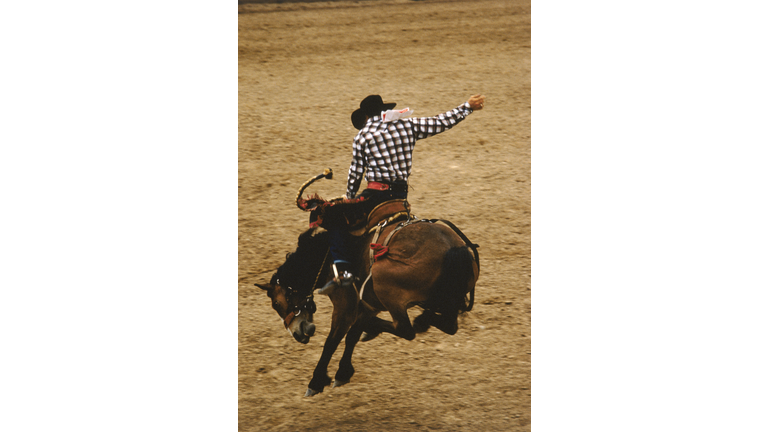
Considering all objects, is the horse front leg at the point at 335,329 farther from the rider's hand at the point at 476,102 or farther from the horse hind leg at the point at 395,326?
the rider's hand at the point at 476,102

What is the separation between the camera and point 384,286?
4.82m

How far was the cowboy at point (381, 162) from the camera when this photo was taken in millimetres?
5164

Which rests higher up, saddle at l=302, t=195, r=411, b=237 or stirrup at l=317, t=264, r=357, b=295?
saddle at l=302, t=195, r=411, b=237

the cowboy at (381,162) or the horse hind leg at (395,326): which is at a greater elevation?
the cowboy at (381,162)

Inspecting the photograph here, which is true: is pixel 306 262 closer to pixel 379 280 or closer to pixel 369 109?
pixel 379 280

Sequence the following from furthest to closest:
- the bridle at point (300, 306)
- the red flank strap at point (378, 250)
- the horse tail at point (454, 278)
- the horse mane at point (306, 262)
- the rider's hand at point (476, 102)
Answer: the bridle at point (300, 306) < the horse mane at point (306, 262) < the rider's hand at point (476, 102) < the red flank strap at point (378, 250) < the horse tail at point (454, 278)

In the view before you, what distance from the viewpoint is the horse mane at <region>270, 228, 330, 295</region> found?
5297mm

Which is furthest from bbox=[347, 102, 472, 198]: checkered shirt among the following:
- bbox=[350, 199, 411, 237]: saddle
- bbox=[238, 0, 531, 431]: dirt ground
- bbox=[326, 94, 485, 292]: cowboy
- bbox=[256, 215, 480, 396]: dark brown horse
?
bbox=[238, 0, 531, 431]: dirt ground

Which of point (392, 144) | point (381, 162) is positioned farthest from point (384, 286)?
point (392, 144)

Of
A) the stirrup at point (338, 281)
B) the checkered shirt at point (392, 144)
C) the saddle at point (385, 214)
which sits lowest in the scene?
the stirrup at point (338, 281)

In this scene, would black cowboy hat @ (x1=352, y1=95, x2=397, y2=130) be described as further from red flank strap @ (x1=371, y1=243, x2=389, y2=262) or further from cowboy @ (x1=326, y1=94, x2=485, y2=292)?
red flank strap @ (x1=371, y1=243, x2=389, y2=262)

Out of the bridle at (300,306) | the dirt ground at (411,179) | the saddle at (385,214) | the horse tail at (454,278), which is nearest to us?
the horse tail at (454,278)

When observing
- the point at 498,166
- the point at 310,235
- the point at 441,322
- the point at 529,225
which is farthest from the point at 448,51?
the point at 441,322

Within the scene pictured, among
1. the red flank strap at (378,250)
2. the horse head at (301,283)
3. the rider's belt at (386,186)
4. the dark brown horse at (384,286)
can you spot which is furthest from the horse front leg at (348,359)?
the rider's belt at (386,186)
